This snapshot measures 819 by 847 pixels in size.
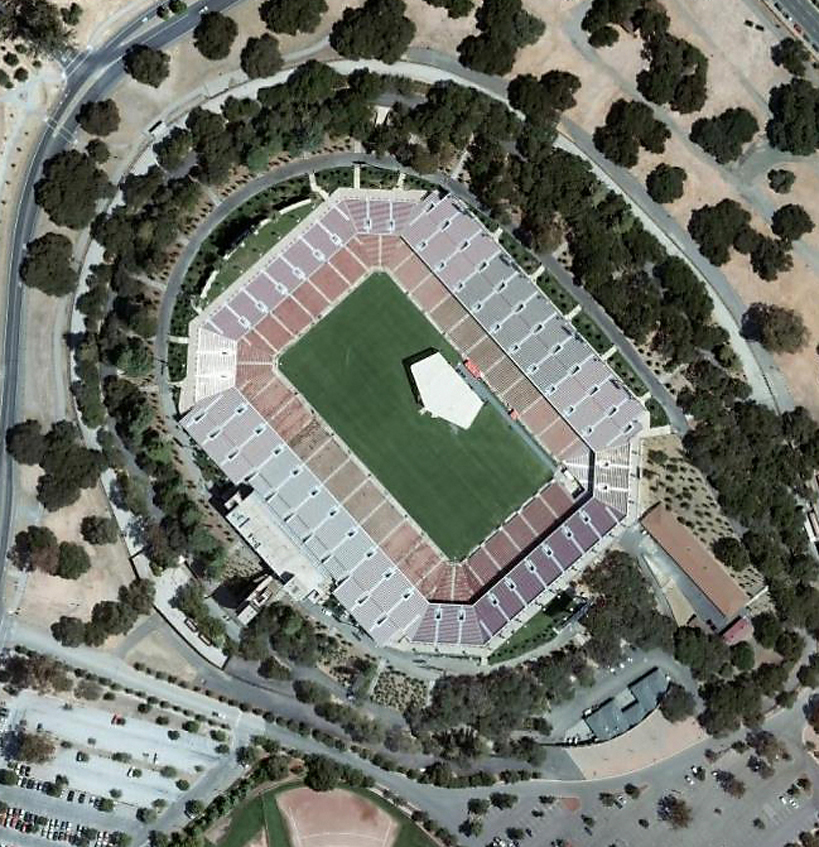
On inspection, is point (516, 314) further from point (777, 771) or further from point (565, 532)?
point (777, 771)

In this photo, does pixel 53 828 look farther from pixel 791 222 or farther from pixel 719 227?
pixel 791 222

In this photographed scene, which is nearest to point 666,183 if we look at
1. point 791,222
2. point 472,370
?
point 791,222

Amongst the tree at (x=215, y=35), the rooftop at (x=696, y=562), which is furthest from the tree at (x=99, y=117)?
the rooftop at (x=696, y=562)

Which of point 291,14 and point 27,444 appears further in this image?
point 291,14

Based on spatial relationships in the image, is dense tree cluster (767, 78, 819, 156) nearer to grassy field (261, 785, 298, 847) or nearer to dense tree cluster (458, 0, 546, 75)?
dense tree cluster (458, 0, 546, 75)

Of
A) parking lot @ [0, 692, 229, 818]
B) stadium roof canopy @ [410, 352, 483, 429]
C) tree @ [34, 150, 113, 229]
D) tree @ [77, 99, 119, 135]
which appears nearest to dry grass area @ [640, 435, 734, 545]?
stadium roof canopy @ [410, 352, 483, 429]

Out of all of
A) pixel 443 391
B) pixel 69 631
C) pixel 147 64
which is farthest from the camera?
pixel 443 391

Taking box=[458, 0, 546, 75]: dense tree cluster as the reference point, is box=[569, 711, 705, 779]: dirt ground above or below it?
below
